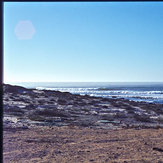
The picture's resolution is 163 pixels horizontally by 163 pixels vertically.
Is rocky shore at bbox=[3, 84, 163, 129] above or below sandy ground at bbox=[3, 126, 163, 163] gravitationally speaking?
below

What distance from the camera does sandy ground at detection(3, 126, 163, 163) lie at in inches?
226

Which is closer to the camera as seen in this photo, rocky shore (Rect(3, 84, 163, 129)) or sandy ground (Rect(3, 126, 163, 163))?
sandy ground (Rect(3, 126, 163, 163))

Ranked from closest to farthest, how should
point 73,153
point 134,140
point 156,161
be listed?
point 156,161, point 73,153, point 134,140

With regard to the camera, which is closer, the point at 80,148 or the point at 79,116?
the point at 80,148

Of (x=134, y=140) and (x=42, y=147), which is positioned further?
(x=134, y=140)

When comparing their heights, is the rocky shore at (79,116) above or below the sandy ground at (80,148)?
below

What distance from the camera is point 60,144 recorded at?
7281mm

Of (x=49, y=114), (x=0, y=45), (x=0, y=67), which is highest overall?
(x=0, y=45)

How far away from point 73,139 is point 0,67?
189 inches

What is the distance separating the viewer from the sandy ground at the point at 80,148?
5.74m

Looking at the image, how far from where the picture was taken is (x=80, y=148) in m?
6.75

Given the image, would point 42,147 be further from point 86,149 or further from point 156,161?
point 156,161

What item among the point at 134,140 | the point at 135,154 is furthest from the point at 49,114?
the point at 135,154

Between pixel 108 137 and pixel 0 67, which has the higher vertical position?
pixel 0 67
